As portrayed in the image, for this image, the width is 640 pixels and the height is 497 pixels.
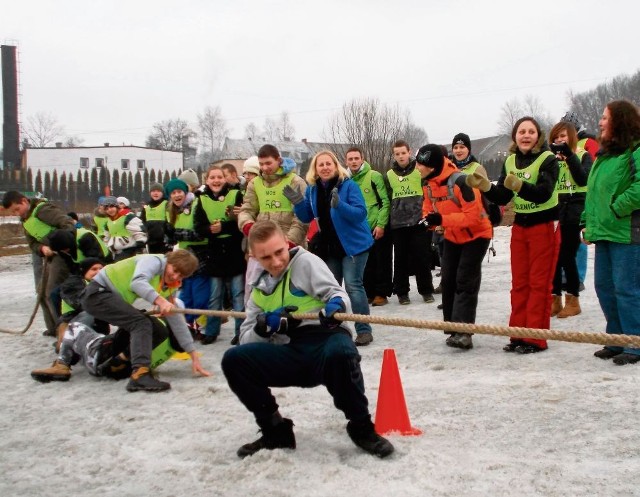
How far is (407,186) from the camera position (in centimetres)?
880

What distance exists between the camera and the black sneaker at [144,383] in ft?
17.4

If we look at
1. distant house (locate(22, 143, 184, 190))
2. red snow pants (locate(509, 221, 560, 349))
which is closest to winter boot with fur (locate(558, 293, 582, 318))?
red snow pants (locate(509, 221, 560, 349))

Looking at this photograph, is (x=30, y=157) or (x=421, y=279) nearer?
(x=421, y=279)

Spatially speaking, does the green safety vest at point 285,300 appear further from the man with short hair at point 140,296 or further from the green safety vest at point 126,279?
the green safety vest at point 126,279

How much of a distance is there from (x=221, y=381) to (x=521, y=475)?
9.50ft

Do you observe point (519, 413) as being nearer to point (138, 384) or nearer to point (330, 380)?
point (330, 380)

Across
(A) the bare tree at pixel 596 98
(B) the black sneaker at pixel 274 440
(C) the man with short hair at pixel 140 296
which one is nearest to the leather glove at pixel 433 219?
(C) the man with short hair at pixel 140 296

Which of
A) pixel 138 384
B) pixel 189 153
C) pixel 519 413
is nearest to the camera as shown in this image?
pixel 519 413

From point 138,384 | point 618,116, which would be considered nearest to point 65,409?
point 138,384

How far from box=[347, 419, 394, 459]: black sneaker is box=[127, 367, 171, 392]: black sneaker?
82.2 inches

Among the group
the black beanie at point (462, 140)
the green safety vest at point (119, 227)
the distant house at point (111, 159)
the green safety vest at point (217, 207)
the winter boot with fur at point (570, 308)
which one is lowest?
the winter boot with fur at point (570, 308)

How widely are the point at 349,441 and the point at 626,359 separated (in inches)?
98.5

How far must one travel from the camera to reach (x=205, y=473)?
11.6ft

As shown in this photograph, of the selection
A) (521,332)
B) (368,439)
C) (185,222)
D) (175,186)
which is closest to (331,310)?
(368,439)
